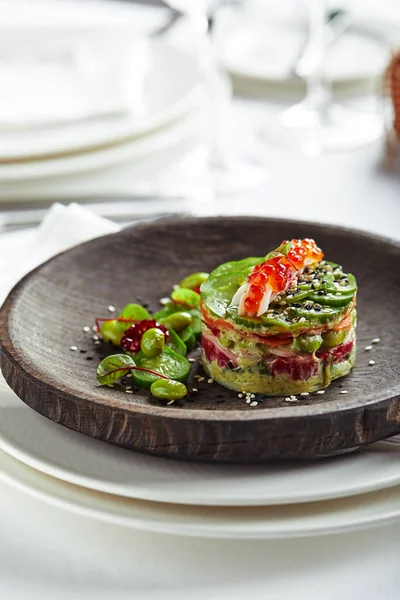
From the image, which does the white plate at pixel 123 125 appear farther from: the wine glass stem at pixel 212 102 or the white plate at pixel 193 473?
the white plate at pixel 193 473

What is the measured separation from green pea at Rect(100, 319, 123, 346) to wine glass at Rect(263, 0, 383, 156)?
1741 mm

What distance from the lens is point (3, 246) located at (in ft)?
9.05

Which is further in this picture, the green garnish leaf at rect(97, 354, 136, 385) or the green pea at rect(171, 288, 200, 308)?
the green pea at rect(171, 288, 200, 308)

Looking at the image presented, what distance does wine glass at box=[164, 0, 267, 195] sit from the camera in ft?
10.8

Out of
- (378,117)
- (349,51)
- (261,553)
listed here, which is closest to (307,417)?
(261,553)

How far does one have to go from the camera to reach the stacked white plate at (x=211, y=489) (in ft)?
4.88

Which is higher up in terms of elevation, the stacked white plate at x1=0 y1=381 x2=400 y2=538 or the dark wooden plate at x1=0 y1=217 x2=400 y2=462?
the dark wooden plate at x1=0 y1=217 x2=400 y2=462

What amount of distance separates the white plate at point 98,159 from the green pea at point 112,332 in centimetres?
95

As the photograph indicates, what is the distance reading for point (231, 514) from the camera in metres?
1.52

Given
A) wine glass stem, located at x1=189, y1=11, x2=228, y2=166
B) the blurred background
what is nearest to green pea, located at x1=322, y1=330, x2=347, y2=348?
the blurred background

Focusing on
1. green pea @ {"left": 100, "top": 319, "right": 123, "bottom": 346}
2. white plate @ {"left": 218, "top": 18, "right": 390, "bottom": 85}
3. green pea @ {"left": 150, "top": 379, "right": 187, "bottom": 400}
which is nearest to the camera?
green pea @ {"left": 150, "top": 379, "right": 187, "bottom": 400}

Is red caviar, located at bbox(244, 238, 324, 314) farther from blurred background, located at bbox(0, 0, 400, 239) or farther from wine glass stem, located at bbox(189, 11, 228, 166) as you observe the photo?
wine glass stem, located at bbox(189, 11, 228, 166)

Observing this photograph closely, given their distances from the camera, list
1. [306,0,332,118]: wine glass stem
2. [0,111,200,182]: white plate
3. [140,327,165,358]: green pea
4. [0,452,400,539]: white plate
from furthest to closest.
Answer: [306,0,332,118]: wine glass stem → [0,111,200,182]: white plate → [140,327,165,358]: green pea → [0,452,400,539]: white plate

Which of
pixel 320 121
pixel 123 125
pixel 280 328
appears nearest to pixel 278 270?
pixel 280 328
